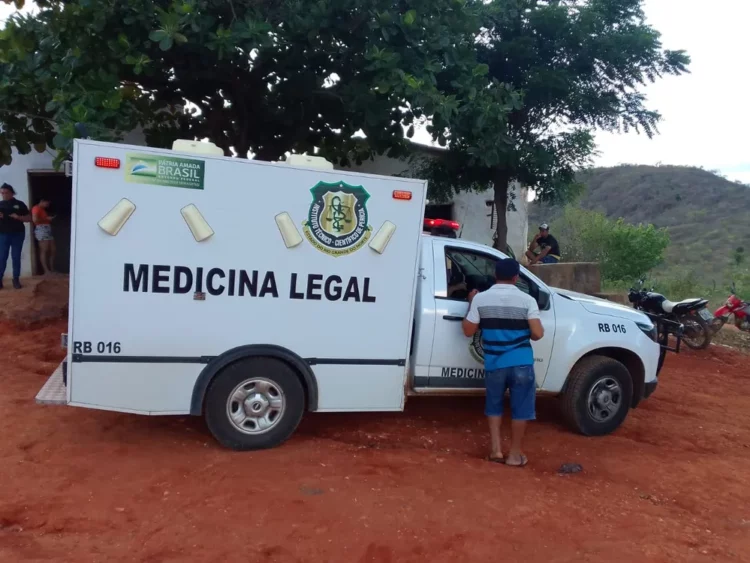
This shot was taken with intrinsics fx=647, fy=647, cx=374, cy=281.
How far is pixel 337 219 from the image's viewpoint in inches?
205

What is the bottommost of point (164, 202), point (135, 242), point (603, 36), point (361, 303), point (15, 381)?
point (15, 381)

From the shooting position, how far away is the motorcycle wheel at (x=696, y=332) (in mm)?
10758

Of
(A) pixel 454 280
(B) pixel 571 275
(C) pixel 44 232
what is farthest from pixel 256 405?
(B) pixel 571 275

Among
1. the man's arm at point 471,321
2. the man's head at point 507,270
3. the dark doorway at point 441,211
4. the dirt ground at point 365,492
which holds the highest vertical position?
the dark doorway at point 441,211

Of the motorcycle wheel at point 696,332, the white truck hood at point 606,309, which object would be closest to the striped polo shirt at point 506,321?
the white truck hood at point 606,309

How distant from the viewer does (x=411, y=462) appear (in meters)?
5.22

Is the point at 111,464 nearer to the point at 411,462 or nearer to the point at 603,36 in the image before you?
the point at 411,462

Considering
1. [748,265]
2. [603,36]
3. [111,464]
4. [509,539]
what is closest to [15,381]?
[111,464]

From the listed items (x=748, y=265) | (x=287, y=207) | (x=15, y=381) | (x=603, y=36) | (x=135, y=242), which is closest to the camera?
(x=135, y=242)

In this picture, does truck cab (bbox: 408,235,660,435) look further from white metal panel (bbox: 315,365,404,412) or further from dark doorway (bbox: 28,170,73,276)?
dark doorway (bbox: 28,170,73,276)

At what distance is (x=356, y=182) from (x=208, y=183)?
1.16m

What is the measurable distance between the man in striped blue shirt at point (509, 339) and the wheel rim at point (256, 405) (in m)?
1.67

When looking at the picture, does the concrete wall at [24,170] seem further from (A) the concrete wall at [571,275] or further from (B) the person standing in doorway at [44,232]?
(A) the concrete wall at [571,275]

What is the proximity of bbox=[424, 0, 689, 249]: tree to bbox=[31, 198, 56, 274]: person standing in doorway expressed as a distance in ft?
22.5
